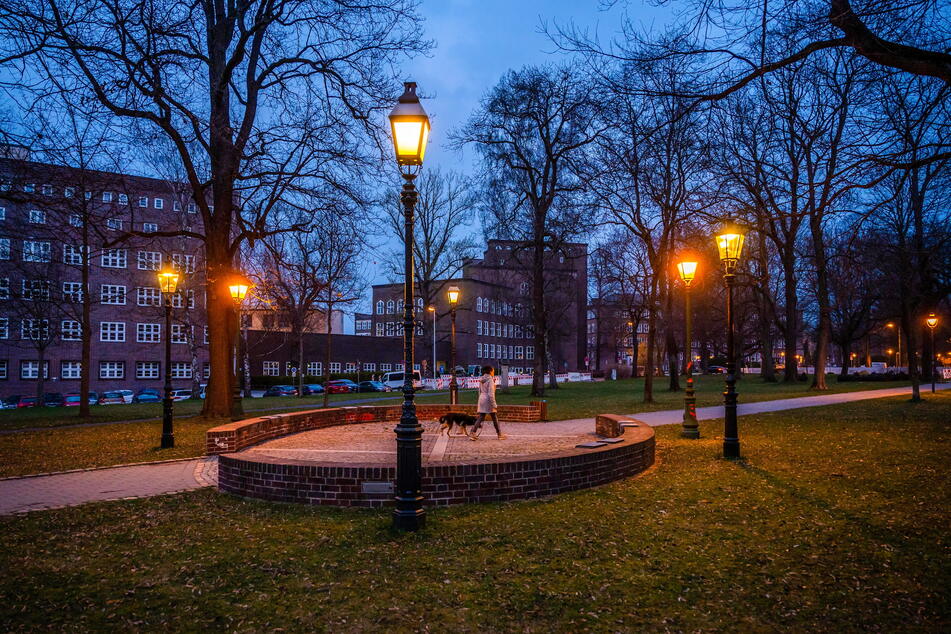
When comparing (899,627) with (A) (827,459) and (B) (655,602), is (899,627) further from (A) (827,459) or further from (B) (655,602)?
(A) (827,459)

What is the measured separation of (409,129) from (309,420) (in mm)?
10420

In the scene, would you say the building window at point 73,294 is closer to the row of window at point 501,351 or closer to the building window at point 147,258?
the building window at point 147,258

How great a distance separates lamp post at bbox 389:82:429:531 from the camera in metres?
6.04

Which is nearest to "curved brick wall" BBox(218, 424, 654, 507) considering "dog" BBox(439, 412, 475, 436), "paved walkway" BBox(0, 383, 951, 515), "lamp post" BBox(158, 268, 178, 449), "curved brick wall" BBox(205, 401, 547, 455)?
"paved walkway" BBox(0, 383, 951, 515)

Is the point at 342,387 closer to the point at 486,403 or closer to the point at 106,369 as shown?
the point at 106,369

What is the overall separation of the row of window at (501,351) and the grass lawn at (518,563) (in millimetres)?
69385

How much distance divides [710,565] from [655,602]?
0.98 metres

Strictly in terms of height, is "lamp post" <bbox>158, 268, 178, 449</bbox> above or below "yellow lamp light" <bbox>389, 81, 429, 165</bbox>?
below

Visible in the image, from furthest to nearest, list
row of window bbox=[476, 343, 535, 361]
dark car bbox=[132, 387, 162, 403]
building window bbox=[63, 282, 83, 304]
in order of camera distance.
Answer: row of window bbox=[476, 343, 535, 361]
dark car bbox=[132, 387, 162, 403]
building window bbox=[63, 282, 83, 304]

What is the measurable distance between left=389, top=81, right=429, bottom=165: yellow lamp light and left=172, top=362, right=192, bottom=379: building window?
56.6 m

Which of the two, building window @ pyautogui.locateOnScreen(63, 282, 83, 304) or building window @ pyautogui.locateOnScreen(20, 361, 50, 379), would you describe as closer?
building window @ pyautogui.locateOnScreen(63, 282, 83, 304)

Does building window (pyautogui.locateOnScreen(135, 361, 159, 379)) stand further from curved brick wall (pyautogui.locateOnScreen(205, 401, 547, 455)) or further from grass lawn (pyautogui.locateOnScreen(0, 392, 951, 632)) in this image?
grass lawn (pyautogui.locateOnScreen(0, 392, 951, 632))

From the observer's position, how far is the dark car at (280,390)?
47250 millimetres

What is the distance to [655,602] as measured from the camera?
4.30 metres
